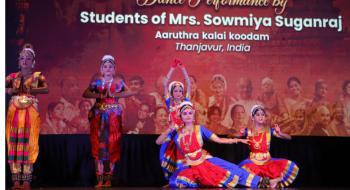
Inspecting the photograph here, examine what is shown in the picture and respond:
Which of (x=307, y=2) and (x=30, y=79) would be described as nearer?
(x=30, y=79)

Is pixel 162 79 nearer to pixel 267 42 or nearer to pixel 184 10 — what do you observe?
pixel 184 10

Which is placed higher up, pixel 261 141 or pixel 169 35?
pixel 169 35

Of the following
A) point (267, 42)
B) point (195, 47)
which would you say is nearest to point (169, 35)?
point (195, 47)

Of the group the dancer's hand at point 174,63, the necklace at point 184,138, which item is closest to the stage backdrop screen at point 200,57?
the dancer's hand at point 174,63

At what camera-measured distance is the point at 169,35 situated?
7.67m

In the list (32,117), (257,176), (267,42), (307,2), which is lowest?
(257,176)

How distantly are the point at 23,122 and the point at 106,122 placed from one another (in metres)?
0.97

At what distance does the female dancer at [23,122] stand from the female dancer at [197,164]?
4.88ft

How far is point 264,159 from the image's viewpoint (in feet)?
23.9

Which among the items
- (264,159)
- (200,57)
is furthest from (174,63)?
(264,159)

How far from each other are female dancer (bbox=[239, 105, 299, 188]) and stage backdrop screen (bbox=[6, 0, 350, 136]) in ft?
0.75

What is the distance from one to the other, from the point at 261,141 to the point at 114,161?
1789 mm

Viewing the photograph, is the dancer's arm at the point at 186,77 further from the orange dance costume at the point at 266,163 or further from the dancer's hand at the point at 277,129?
the dancer's hand at the point at 277,129

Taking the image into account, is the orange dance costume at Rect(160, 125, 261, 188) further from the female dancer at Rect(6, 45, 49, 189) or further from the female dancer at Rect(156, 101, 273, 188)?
the female dancer at Rect(6, 45, 49, 189)
